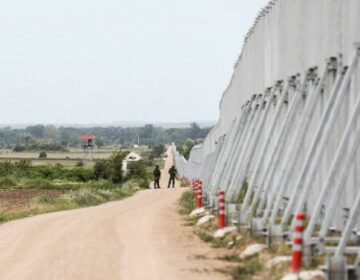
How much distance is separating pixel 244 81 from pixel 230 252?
17383 mm

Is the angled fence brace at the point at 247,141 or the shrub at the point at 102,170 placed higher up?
the angled fence brace at the point at 247,141

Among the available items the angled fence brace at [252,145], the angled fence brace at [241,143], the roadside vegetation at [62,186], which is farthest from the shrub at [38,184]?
the angled fence brace at [252,145]

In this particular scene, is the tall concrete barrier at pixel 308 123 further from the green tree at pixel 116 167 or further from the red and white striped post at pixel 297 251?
the green tree at pixel 116 167

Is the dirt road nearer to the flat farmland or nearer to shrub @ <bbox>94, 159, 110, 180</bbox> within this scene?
shrub @ <bbox>94, 159, 110, 180</bbox>

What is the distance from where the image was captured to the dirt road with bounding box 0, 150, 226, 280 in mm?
13820

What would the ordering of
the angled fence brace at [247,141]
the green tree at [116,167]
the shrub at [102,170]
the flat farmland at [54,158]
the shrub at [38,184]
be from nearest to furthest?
1. the angled fence brace at [247,141]
2. the shrub at [38,184]
3. the green tree at [116,167]
4. the shrub at [102,170]
5. the flat farmland at [54,158]

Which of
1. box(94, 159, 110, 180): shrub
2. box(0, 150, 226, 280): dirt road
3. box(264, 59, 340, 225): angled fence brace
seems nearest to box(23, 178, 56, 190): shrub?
box(94, 159, 110, 180): shrub

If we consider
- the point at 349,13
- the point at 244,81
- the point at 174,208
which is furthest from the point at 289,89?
the point at 244,81

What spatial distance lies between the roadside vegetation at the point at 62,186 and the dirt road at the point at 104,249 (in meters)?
5.72

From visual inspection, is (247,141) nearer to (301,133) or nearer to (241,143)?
(241,143)

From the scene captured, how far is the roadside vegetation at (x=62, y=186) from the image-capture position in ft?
111

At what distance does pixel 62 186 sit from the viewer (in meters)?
58.3

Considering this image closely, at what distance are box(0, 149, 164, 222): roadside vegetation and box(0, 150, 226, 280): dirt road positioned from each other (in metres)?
5.72

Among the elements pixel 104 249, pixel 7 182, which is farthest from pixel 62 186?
pixel 104 249
